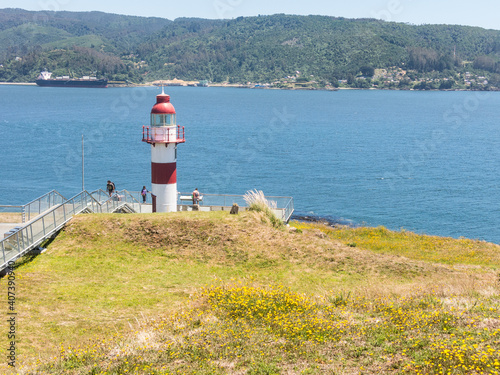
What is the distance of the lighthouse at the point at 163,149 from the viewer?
98.2 feet

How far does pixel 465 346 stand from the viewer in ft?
37.8

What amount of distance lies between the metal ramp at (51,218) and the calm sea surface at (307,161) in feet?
89.5

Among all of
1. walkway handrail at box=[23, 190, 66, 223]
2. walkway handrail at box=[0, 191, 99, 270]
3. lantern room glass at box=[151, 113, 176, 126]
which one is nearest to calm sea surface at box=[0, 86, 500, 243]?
lantern room glass at box=[151, 113, 176, 126]

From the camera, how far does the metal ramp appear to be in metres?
20.0

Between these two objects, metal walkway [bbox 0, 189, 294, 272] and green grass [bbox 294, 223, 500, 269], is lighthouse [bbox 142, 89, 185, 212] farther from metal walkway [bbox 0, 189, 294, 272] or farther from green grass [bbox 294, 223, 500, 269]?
green grass [bbox 294, 223, 500, 269]

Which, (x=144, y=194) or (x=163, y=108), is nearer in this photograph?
(x=163, y=108)

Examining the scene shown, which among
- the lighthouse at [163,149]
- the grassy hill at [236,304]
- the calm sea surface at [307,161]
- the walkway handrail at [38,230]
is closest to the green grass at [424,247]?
the grassy hill at [236,304]

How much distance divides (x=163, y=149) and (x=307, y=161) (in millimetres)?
54622

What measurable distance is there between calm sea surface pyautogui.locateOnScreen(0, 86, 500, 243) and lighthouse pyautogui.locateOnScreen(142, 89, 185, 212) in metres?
25.5

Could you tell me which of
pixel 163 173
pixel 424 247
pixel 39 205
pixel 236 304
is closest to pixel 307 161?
pixel 424 247

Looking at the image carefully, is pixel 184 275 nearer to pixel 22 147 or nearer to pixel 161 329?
pixel 161 329

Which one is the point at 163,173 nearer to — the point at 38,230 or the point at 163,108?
the point at 163,108

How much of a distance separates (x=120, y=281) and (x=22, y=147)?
79258 mm

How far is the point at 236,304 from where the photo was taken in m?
15.6
